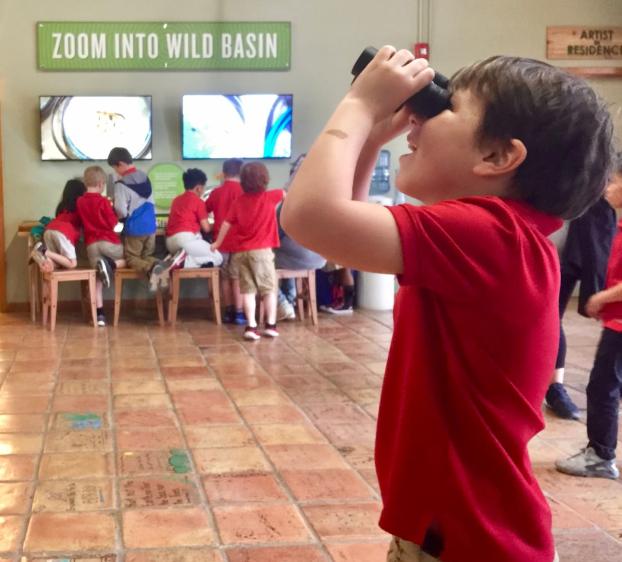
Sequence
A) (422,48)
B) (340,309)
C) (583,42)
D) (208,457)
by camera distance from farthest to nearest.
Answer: (583,42), (422,48), (340,309), (208,457)

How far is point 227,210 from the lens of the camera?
6867 mm

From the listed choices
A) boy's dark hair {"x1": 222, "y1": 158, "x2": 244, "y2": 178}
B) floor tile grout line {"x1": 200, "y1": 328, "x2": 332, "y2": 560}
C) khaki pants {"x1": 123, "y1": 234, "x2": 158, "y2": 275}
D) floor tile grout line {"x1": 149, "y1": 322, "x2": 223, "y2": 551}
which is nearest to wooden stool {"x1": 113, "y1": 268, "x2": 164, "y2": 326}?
khaki pants {"x1": 123, "y1": 234, "x2": 158, "y2": 275}

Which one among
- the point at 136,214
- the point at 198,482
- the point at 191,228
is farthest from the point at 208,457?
the point at 136,214

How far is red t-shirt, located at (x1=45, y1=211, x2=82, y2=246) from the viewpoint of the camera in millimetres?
6586

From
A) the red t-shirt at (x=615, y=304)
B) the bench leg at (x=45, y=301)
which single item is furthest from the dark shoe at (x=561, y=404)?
the bench leg at (x=45, y=301)

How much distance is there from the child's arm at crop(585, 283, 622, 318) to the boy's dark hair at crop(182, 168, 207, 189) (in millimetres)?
4238

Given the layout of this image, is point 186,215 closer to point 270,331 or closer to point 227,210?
point 227,210

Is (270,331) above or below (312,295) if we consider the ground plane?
below

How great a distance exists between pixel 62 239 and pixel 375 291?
8.40 feet

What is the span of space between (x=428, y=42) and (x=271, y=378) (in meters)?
4.03

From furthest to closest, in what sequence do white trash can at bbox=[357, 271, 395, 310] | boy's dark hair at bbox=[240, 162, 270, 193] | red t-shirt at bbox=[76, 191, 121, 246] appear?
white trash can at bbox=[357, 271, 395, 310], red t-shirt at bbox=[76, 191, 121, 246], boy's dark hair at bbox=[240, 162, 270, 193]

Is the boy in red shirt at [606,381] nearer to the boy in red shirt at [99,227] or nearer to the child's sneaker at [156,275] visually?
the child's sneaker at [156,275]

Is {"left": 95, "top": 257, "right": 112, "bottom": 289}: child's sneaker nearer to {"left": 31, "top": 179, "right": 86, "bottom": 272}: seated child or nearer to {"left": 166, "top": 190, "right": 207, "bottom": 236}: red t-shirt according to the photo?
{"left": 31, "top": 179, "right": 86, "bottom": 272}: seated child

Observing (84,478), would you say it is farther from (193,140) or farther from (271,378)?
(193,140)
